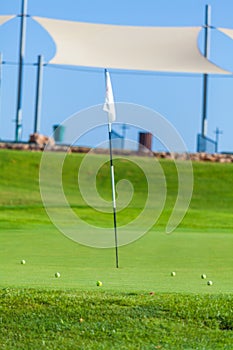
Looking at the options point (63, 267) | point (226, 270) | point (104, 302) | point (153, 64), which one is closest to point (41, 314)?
point (104, 302)

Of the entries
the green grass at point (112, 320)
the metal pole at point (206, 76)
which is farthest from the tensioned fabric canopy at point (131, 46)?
the green grass at point (112, 320)

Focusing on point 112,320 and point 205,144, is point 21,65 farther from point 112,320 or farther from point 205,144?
point 112,320

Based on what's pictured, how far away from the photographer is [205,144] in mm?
29344

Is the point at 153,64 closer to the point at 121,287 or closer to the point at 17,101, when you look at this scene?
the point at 17,101

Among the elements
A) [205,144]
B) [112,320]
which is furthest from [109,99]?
[205,144]

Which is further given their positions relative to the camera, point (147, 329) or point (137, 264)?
point (137, 264)

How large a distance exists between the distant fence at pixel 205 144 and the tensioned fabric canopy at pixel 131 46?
192 inches

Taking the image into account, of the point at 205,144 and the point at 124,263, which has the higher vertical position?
the point at 205,144

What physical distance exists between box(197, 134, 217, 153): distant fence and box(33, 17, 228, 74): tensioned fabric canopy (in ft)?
16.0

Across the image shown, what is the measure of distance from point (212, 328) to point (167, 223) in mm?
12255

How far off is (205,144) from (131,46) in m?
5.77

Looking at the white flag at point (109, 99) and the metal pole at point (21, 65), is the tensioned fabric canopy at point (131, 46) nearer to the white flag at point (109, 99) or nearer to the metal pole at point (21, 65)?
the metal pole at point (21, 65)

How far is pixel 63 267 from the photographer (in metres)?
9.71

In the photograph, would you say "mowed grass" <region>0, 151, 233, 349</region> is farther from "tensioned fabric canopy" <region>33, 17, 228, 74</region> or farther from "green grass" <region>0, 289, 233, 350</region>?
"tensioned fabric canopy" <region>33, 17, 228, 74</region>
